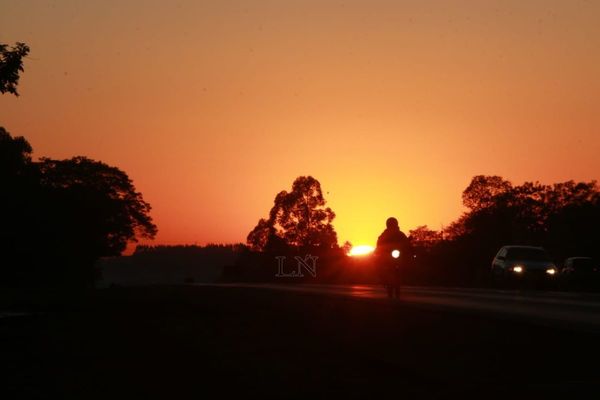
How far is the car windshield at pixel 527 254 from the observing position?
40.2 meters

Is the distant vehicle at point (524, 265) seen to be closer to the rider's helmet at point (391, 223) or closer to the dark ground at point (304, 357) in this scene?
the rider's helmet at point (391, 223)

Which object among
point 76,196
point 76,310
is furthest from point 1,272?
point 76,310

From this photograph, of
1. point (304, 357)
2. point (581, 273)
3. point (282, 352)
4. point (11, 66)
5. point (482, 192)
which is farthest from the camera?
point (482, 192)

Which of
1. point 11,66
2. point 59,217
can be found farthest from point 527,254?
point 59,217

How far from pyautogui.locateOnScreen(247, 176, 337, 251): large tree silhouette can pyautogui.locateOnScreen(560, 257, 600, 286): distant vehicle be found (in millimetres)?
70911

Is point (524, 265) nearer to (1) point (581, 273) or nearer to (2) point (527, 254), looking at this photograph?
(2) point (527, 254)

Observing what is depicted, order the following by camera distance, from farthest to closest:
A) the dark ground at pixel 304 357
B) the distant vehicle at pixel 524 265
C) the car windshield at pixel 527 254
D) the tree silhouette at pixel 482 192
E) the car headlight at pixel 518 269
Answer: the tree silhouette at pixel 482 192 → the car windshield at pixel 527 254 → the car headlight at pixel 518 269 → the distant vehicle at pixel 524 265 → the dark ground at pixel 304 357

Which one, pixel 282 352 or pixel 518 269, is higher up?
pixel 518 269

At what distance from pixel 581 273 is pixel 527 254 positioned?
437 inches

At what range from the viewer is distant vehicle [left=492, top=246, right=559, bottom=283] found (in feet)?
128

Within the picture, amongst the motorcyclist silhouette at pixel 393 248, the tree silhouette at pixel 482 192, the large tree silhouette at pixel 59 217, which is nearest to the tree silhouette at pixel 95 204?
the large tree silhouette at pixel 59 217

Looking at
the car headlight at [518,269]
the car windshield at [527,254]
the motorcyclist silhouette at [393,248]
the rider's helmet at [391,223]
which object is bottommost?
the motorcyclist silhouette at [393,248]

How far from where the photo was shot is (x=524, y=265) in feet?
129

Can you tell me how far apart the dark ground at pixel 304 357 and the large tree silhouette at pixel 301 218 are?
339 feet
